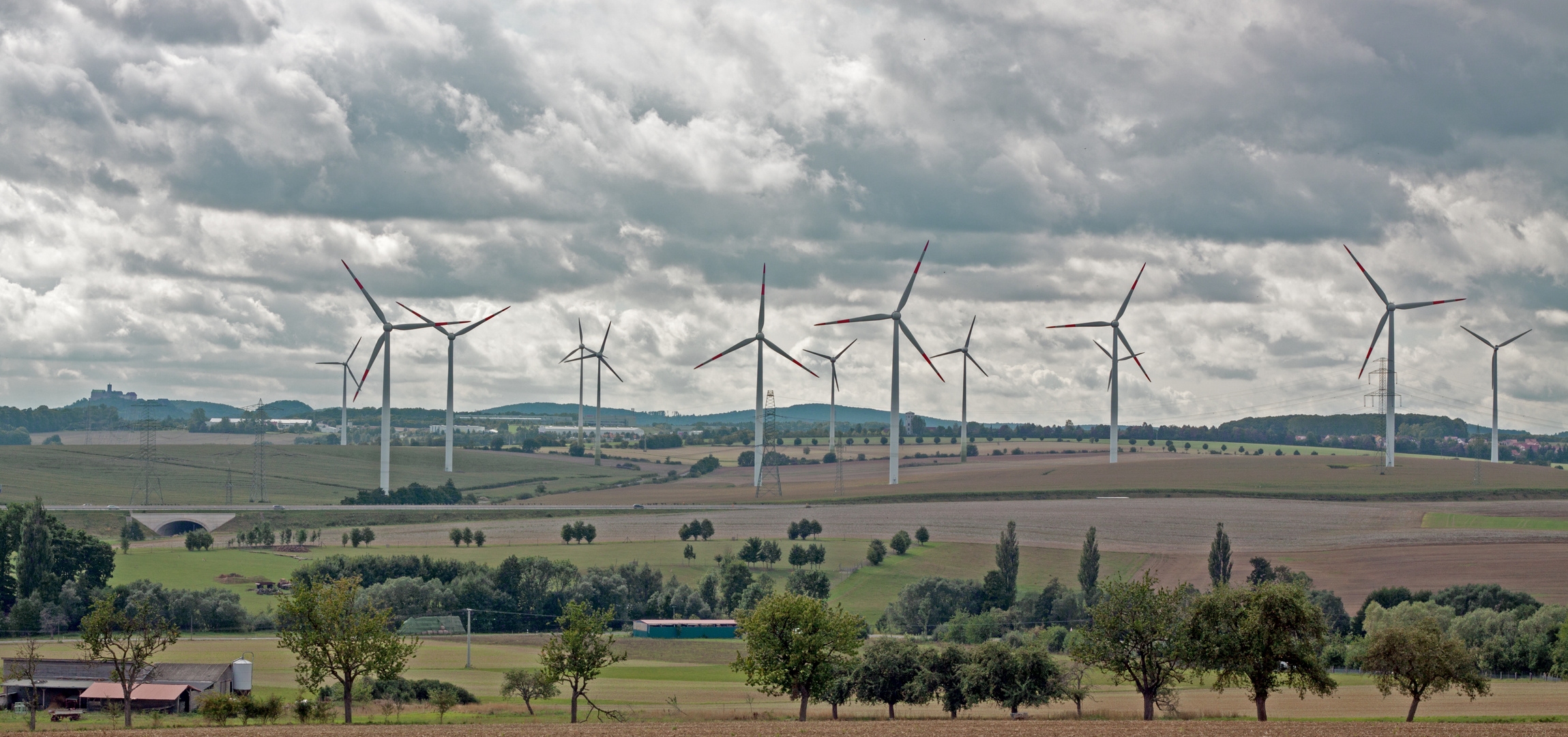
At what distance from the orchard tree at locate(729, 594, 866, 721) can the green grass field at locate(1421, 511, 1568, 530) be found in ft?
345

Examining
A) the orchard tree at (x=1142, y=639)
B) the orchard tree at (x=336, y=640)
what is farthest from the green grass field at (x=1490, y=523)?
the orchard tree at (x=336, y=640)

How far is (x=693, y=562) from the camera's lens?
5354 inches

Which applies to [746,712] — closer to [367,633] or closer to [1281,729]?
[367,633]

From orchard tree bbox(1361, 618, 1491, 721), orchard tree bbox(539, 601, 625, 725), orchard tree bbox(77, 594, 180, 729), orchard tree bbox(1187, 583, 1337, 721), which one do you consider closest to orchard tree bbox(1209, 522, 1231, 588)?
orchard tree bbox(1361, 618, 1491, 721)

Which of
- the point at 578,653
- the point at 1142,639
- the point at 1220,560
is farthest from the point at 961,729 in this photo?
the point at 1220,560

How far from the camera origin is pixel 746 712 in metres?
64.2

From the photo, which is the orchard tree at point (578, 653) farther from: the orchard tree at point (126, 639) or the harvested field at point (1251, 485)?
the harvested field at point (1251, 485)

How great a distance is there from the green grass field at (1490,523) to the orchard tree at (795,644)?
10516cm

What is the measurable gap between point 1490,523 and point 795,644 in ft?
370

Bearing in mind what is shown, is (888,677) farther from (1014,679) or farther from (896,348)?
(896,348)

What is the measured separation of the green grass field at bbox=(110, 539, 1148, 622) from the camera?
4884 inches

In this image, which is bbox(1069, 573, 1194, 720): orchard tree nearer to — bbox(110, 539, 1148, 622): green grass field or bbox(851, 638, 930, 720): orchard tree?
bbox(851, 638, 930, 720): orchard tree

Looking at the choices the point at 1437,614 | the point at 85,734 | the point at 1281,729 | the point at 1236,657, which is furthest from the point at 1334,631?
the point at 85,734

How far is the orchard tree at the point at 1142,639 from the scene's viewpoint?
209 ft
